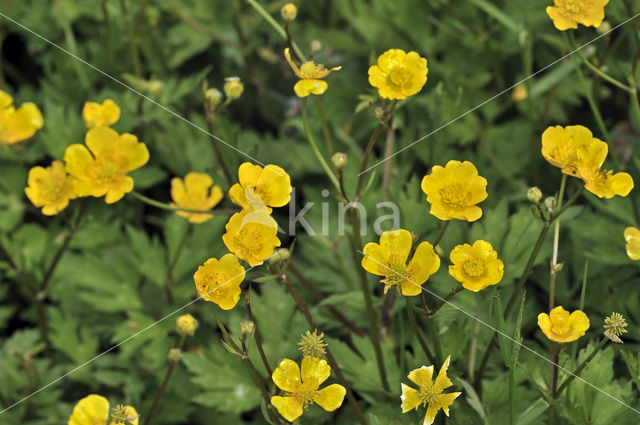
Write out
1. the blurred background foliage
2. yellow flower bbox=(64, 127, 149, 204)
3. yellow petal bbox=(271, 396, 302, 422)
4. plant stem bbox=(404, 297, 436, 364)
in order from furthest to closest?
the blurred background foliage
yellow flower bbox=(64, 127, 149, 204)
plant stem bbox=(404, 297, 436, 364)
yellow petal bbox=(271, 396, 302, 422)

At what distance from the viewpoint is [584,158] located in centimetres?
107

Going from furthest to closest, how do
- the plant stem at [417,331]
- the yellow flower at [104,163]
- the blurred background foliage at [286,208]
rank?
the blurred background foliage at [286,208] → the yellow flower at [104,163] → the plant stem at [417,331]

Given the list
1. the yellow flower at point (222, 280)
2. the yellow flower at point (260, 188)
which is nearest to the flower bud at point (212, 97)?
the yellow flower at point (260, 188)

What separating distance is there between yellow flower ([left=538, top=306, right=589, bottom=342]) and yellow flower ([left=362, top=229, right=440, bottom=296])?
0.63 feet

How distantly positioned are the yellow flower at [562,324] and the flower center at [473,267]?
4.4 inches

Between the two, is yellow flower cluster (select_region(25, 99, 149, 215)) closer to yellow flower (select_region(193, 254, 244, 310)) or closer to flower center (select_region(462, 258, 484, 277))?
yellow flower (select_region(193, 254, 244, 310))

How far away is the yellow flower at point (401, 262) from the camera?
100 centimetres

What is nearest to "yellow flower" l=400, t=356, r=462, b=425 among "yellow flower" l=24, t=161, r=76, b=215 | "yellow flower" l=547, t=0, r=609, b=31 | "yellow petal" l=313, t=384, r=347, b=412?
"yellow petal" l=313, t=384, r=347, b=412

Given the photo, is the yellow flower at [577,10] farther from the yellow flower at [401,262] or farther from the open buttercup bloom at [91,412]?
the open buttercup bloom at [91,412]

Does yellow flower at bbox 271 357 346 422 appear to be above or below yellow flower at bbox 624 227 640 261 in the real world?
below

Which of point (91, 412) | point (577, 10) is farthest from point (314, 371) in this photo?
point (577, 10)

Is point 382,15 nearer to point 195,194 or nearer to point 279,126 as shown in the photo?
point 279,126

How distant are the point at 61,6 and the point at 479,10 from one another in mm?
1384

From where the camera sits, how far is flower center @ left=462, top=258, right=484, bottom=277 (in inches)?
39.7
